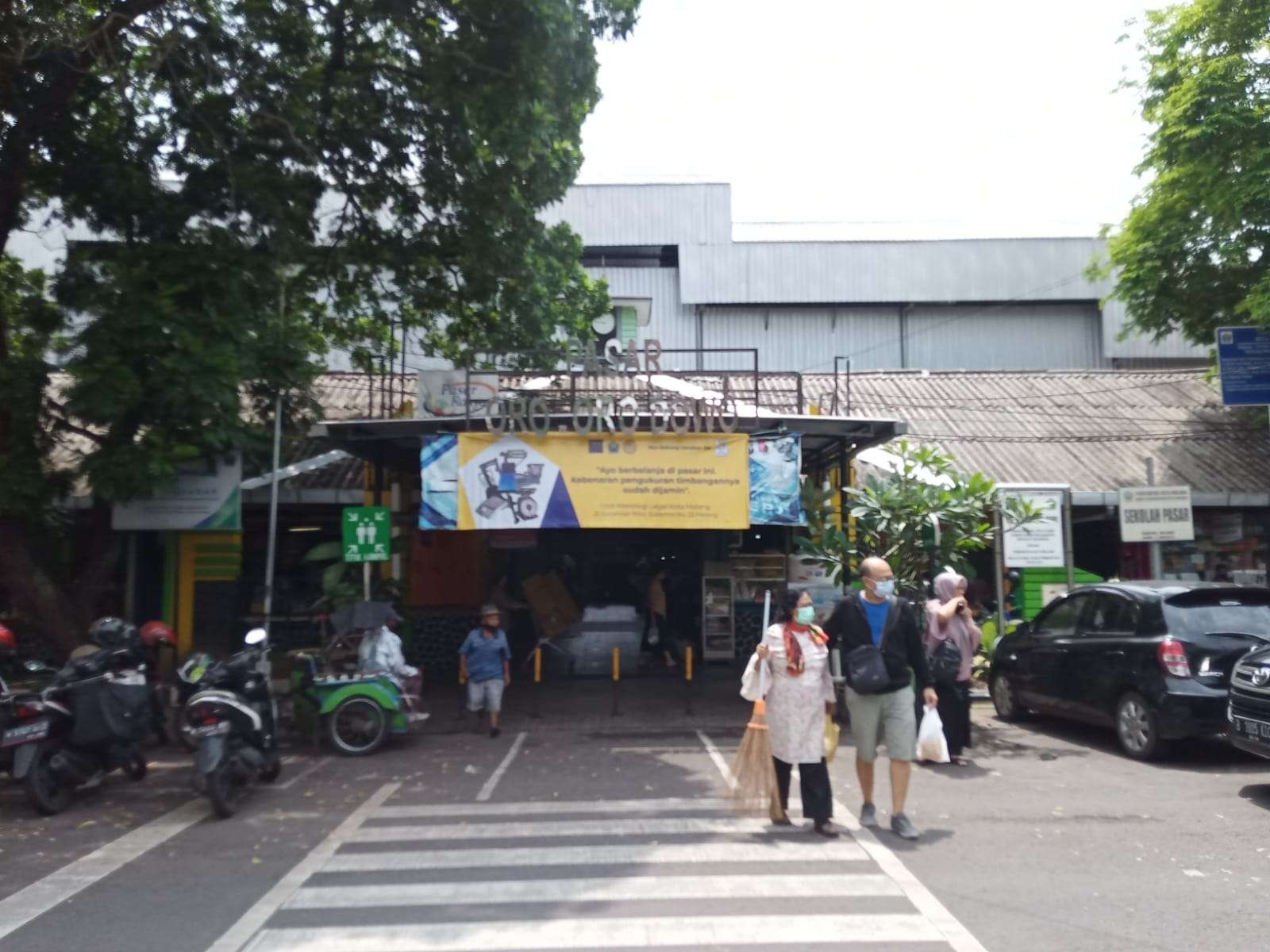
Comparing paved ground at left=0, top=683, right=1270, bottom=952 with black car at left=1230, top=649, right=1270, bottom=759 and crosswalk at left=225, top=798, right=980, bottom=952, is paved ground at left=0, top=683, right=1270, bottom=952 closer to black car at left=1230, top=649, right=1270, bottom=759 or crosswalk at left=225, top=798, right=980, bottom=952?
crosswalk at left=225, top=798, right=980, bottom=952

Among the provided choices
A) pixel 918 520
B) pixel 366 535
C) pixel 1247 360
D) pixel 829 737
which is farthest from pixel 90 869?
pixel 1247 360

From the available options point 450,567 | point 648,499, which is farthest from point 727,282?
point 648,499

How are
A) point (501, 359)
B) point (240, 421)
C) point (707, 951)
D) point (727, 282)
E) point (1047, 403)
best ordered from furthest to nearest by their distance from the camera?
1. point (727, 282)
2. point (1047, 403)
3. point (501, 359)
4. point (240, 421)
5. point (707, 951)

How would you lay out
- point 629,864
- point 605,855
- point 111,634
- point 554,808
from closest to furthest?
point 629,864 < point 605,855 < point 554,808 < point 111,634

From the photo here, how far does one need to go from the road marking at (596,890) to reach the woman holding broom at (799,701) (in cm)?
99

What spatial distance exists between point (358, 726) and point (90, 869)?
14.0ft

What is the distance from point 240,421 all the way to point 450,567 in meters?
6.85

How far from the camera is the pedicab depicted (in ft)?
36.8

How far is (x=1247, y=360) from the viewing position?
16.1 meters

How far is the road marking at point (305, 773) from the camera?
31.9 ft

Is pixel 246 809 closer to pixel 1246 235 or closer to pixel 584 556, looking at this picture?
pixel 584 556

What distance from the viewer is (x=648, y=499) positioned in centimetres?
1284

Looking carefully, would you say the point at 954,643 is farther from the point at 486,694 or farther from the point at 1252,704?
the point at 486,694

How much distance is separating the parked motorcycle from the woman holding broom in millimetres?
5023
